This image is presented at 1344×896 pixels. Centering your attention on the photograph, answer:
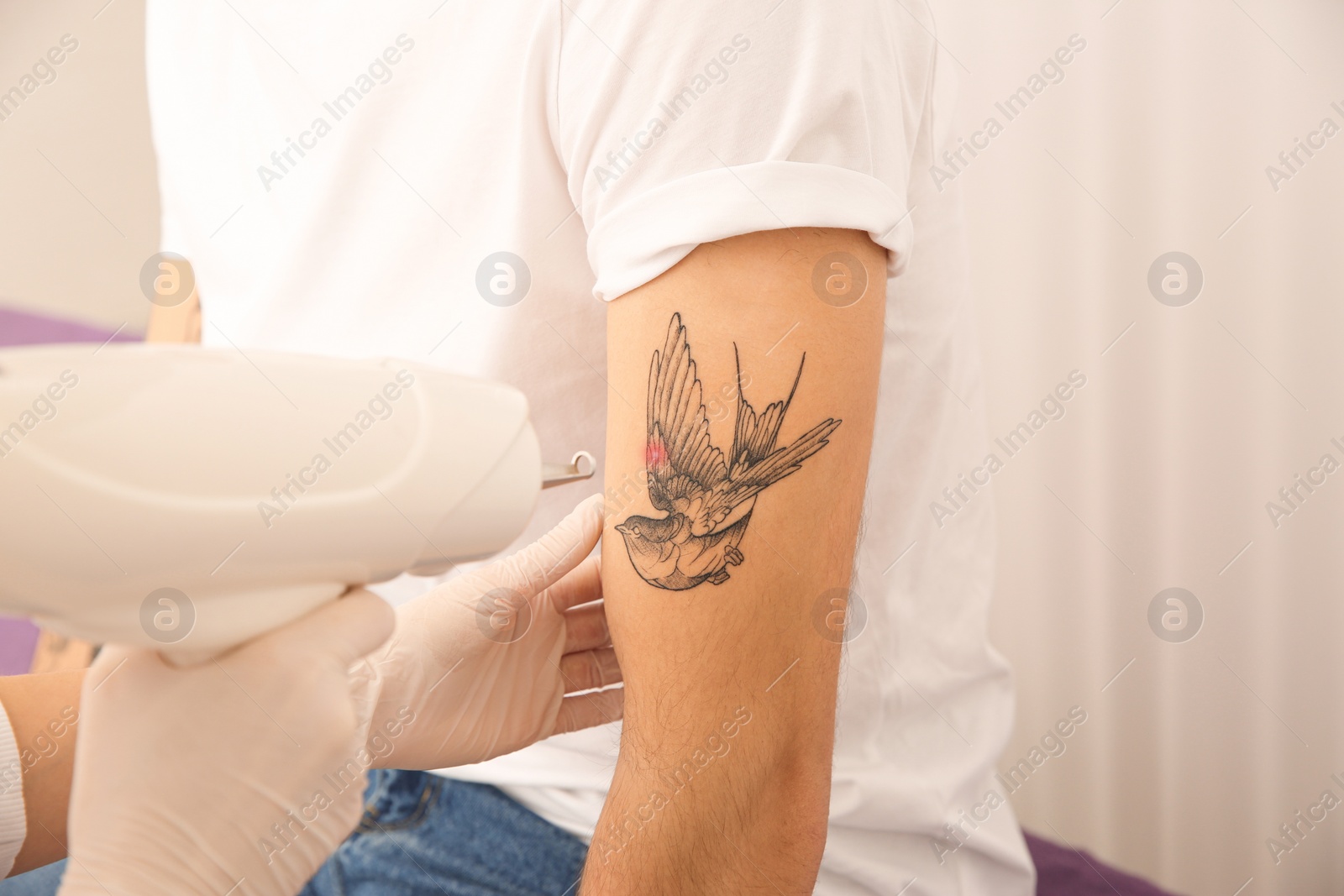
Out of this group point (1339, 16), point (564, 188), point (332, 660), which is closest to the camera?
point (332, 660)

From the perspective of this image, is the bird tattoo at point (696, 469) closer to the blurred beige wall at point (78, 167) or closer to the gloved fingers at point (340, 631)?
the gloved fingers at point (340, 631)

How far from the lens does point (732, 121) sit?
25.4 inches

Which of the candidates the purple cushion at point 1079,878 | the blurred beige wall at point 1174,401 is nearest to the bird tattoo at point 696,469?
the purple cushion at point 1079,878

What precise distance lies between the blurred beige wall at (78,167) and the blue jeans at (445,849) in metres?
1.42

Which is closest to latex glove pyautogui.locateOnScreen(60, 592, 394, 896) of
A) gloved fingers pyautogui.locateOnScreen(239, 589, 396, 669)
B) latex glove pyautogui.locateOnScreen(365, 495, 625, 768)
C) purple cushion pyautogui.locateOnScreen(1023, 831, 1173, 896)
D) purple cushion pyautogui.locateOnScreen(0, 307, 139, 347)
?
gloved fingers pyautogui.locateOnScreen(239, 589, 396, 669)

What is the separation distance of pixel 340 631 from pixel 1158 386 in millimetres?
1566

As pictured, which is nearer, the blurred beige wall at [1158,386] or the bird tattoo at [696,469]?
the bird tattoo at [696,469]

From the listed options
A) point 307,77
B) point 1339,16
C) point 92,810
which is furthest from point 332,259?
point 1339,16

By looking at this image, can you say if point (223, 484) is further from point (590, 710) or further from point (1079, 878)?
point (1079, 878)

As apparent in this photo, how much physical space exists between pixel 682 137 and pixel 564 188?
194 millimetres

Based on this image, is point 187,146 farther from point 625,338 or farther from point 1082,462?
point 1082,462

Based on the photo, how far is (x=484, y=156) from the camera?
2.71ft

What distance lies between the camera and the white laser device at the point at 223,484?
0.44 meters

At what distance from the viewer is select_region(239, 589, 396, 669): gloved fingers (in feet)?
1.87
